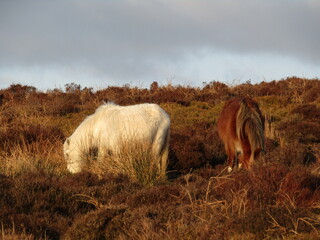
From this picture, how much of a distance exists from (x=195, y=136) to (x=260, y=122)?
12.6 ft

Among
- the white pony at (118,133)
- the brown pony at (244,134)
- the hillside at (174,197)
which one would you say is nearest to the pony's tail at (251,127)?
the brown pony at (244,134)

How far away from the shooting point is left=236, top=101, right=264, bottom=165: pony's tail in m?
8.88

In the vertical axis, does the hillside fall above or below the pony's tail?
below

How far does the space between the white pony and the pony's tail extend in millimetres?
1514

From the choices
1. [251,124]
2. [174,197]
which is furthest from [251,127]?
[174,197]

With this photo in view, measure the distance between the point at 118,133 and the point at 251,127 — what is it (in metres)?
2.56

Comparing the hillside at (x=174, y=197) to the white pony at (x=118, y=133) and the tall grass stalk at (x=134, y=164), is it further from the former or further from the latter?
the white pony at (x=118, y=133)

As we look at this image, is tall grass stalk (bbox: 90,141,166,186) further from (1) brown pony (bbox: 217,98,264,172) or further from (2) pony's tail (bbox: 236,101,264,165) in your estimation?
(2) pony's tail (bbox: 236,101,264,165)

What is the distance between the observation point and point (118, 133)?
941 centimetres

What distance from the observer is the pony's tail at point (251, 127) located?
888 cm

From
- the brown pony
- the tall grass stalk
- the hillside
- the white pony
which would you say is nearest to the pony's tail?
the brown pony

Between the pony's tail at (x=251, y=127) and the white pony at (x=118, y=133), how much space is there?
1.51 m

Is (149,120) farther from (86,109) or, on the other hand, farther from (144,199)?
(86,109)

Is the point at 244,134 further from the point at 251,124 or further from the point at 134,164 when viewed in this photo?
the point at 134,164
